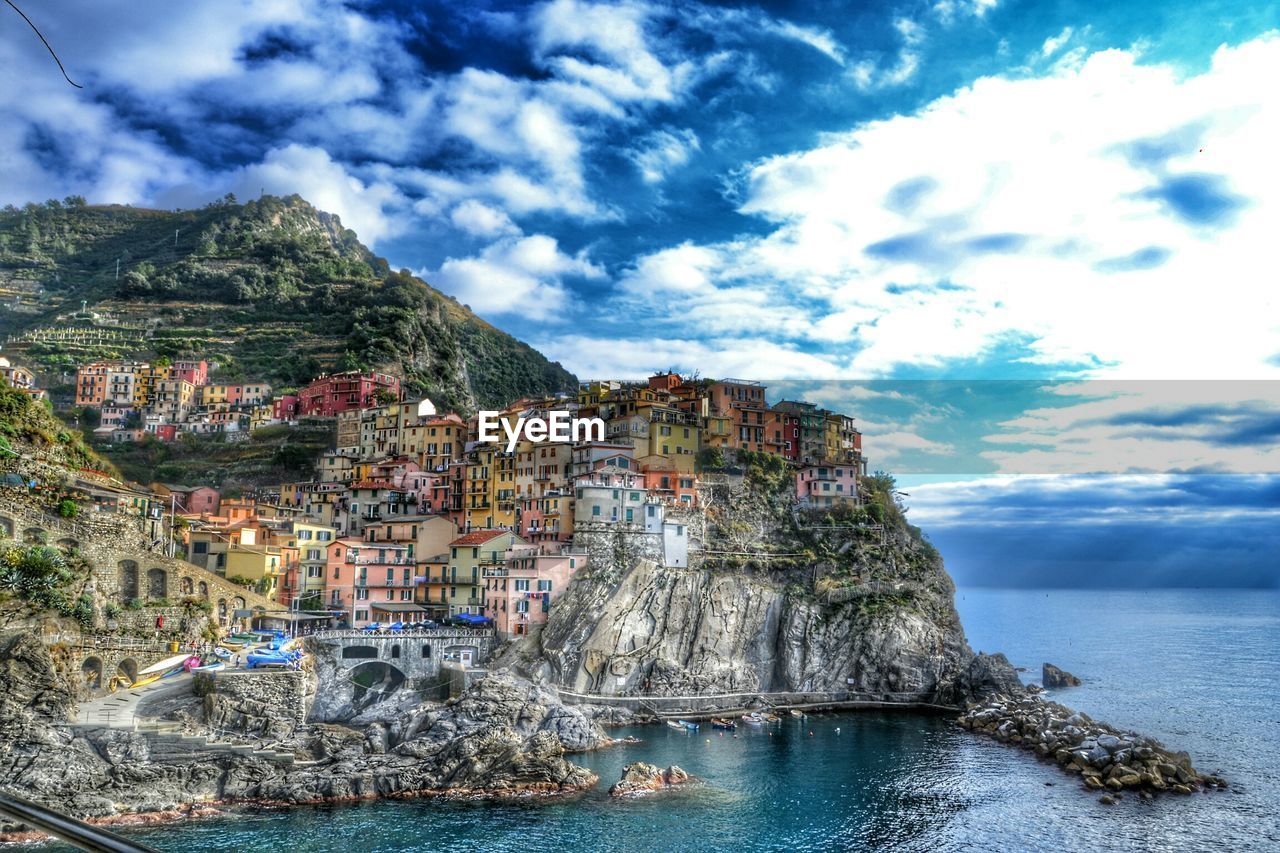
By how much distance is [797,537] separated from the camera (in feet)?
224

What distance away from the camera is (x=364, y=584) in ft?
196

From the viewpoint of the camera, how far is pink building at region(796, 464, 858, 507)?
7150 cm

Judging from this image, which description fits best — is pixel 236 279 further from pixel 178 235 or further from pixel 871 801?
pixel 871 801

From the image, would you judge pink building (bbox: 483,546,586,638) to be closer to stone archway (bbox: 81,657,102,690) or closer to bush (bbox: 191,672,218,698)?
bush (bbox: 191,672,218,698)

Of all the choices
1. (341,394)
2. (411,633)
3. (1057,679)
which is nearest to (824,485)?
(1057,679)

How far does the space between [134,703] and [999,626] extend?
138 metres

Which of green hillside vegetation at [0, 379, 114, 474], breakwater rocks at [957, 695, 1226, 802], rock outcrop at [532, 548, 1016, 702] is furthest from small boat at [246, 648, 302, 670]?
breakwater rocks at [957, 695, 1226, 802]

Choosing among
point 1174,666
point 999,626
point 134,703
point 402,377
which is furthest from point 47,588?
point 999,626

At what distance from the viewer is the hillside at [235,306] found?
3634 inches

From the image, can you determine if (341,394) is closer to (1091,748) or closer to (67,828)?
(1091,748)

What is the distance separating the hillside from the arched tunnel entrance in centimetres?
4208

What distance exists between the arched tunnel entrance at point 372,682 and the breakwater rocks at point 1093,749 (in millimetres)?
31291

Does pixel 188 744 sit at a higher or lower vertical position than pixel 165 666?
lower

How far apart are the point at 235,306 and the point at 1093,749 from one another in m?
91.6
